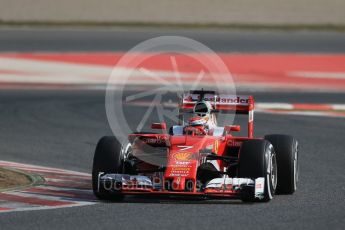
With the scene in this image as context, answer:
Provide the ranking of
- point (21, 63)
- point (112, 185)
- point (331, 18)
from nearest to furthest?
1. point (112, 185)
2. point (21, 63)
3. point (331, 18)

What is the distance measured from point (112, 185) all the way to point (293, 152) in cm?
239

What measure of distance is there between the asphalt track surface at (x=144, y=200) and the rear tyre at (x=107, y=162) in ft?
0.79

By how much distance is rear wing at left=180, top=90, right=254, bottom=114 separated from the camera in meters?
13.4

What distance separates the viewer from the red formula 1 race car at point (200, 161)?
1187 centimetres

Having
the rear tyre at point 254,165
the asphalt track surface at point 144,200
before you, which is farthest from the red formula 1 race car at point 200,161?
the asphalt track surface at point 144,200

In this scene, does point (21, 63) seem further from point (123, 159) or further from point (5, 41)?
point (123, 159)

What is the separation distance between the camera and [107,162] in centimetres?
1231

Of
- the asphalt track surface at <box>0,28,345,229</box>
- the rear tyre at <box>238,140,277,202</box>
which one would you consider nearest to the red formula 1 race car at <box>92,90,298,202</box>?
the rear tyre at <box>238,140,277,202</box>

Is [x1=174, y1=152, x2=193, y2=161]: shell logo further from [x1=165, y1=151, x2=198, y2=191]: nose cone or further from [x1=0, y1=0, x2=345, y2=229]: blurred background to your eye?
[x1=0, y1=0, x2=345, y2=229]: blurred background

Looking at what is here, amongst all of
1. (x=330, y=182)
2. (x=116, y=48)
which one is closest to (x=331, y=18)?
(x=116, y=48)

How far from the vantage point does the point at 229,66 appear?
33.4 meters

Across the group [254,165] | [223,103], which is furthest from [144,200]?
[223,103]

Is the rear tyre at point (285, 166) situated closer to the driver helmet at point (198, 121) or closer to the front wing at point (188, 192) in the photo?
the driver helmet at point (198, 121)

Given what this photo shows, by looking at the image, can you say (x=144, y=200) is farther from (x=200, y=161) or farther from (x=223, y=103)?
(x=223, y=103)
